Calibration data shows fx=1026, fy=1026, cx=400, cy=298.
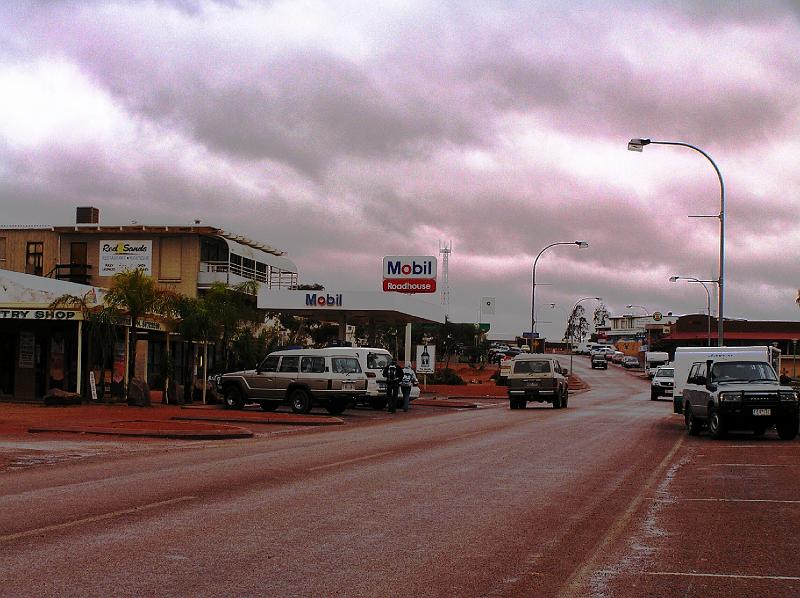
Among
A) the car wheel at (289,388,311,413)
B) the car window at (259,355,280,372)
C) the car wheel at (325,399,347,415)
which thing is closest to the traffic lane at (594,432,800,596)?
the car wheel at (289,388,311,413)

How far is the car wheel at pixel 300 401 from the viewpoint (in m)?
31.8

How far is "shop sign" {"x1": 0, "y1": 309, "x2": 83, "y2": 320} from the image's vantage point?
114 feet

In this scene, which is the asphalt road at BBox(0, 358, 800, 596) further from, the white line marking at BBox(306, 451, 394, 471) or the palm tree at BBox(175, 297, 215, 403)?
the palm tree at BBox(175, 297, 215, 403)

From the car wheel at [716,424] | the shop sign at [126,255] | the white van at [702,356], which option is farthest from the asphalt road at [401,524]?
the shop sign at [126,255]

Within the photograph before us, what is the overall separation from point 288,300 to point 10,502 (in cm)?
4121

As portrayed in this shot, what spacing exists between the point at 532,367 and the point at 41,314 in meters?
19.1

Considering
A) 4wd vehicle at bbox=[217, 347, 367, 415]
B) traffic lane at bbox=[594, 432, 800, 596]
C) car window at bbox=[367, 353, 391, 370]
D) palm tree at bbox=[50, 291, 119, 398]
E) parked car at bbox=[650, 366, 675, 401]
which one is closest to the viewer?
traffic lane at bbox=[594, 432, 800, 596]

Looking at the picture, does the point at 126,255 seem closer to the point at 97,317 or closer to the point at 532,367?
the point at 97,317

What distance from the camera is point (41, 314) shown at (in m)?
34.8

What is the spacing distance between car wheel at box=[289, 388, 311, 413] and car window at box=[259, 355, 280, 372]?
1131 mm

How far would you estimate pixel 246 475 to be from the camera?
14156mm

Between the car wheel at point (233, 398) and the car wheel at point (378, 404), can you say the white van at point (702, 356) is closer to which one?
the car wheel at point (378, 404)

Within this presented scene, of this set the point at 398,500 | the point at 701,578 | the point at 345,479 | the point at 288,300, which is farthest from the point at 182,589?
the point at 288,300

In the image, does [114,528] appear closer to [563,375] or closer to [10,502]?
[10,502]
